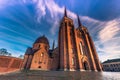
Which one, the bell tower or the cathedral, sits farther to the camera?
the cathedral

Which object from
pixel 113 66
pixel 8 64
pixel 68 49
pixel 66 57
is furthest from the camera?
pixel 113 66

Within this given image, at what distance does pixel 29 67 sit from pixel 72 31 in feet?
77.1

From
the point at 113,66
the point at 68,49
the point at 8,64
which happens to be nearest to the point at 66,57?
the point at 68,49

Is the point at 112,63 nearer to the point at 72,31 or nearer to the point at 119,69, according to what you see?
the point at 119,69

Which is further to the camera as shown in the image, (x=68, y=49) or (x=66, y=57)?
(x=68, y=49)

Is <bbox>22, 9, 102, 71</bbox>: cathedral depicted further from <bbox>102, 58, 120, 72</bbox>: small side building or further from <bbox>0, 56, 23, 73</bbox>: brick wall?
<bbox>102, 58, 120, 72</bbox>: small side building

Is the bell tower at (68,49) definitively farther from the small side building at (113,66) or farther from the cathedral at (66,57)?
the small side building at (113,66)

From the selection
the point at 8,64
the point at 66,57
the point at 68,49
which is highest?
the point at 68,49

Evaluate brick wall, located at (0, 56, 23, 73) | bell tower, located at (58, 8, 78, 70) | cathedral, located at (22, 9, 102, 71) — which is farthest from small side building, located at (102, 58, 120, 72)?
brick wall, located at (0, 56, 23, 73)

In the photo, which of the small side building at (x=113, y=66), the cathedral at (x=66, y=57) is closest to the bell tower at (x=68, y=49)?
the cathedral at (x=66, y=57)

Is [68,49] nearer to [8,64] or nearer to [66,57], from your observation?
[66,57]

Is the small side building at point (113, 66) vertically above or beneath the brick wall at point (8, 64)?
above

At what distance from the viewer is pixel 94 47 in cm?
4169

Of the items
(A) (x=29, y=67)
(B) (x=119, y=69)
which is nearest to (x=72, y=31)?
(A) (x=29, y=67)
